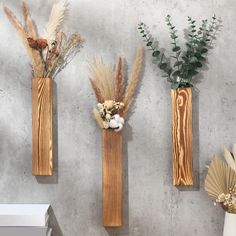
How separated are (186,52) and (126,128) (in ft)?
1.76

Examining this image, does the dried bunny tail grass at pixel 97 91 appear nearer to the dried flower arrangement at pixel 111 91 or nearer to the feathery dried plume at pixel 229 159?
the dried flower arrangement at pixel 111 91

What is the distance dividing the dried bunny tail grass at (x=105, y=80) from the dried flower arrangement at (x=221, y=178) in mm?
668

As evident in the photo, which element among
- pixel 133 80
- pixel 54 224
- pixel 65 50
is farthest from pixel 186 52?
pixel 54 224

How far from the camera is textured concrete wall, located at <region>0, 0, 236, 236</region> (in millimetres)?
2338

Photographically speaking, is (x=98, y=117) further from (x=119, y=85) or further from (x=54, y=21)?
(x=54, y=21)

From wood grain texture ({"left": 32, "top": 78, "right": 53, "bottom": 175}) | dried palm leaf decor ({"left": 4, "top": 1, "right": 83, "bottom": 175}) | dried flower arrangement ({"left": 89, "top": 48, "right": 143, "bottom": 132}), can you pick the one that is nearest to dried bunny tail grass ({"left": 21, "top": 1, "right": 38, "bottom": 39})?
dried palm leaf decor ({"left": 4, "top": 1, "right": 83, "bottom": 175})

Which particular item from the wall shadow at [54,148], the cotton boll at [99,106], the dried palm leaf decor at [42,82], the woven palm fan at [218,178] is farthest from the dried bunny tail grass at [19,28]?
the woven palm fan at [218,178]

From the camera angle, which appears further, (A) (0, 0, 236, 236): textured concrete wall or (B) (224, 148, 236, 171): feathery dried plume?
(A) (0, 0, 236, 236): textured concrete wall

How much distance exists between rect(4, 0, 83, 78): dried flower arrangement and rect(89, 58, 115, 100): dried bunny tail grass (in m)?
0.17

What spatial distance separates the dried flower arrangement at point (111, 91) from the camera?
88.7 inches

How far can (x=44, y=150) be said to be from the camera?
7.49 feet

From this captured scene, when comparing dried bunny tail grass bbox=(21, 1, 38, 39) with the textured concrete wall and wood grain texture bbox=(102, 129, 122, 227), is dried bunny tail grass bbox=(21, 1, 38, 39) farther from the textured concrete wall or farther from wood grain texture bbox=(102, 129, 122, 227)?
wood grain texture bbox=(102, 129, 122, 227)

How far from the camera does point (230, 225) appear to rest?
2184mm

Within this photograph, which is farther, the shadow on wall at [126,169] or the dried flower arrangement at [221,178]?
the shadow on wall at [126,169]
